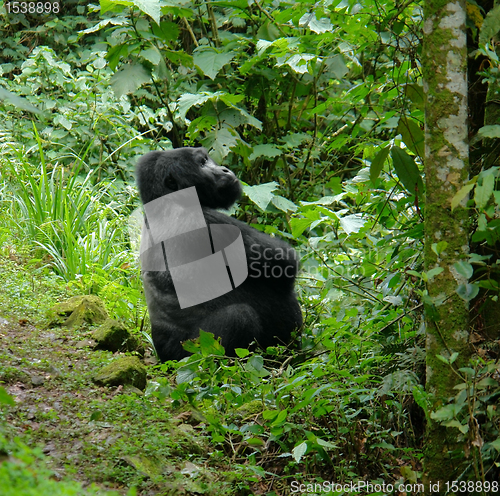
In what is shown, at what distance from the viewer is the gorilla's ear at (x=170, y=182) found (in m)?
3.74

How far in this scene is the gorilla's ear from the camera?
374 cm

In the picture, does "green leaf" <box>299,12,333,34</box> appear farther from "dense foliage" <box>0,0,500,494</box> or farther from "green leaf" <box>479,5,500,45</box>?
"green leaf" <box>479,5,500,45</box>

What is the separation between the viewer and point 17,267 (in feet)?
15.1

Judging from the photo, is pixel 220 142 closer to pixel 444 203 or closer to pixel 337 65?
→ pixel 337 65

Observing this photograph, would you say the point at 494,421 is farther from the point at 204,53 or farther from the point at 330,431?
the point at 204,53

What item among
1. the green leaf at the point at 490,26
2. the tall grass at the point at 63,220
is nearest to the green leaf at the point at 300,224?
the green leaf at the point at 490,26

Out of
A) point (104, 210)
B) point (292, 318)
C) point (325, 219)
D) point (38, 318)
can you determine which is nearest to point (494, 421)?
point (325, 219)

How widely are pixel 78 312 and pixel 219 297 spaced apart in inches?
41.4

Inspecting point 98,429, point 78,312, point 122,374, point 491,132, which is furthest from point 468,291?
point 78,312

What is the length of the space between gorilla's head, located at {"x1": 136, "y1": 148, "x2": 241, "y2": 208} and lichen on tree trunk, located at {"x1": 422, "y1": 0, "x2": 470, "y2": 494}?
7.24 feet

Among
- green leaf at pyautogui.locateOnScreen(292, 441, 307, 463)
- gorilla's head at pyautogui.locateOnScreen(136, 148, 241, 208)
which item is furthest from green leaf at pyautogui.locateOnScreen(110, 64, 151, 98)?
green leaf at pyautogui.locateOnScreen(292, 441, 307, 463)

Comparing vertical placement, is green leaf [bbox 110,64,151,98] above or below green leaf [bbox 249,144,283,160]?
above

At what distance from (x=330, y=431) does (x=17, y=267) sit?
10.9ft

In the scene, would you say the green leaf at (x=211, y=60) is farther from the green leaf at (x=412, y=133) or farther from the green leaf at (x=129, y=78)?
the green leaf at (x=412, y=133)
